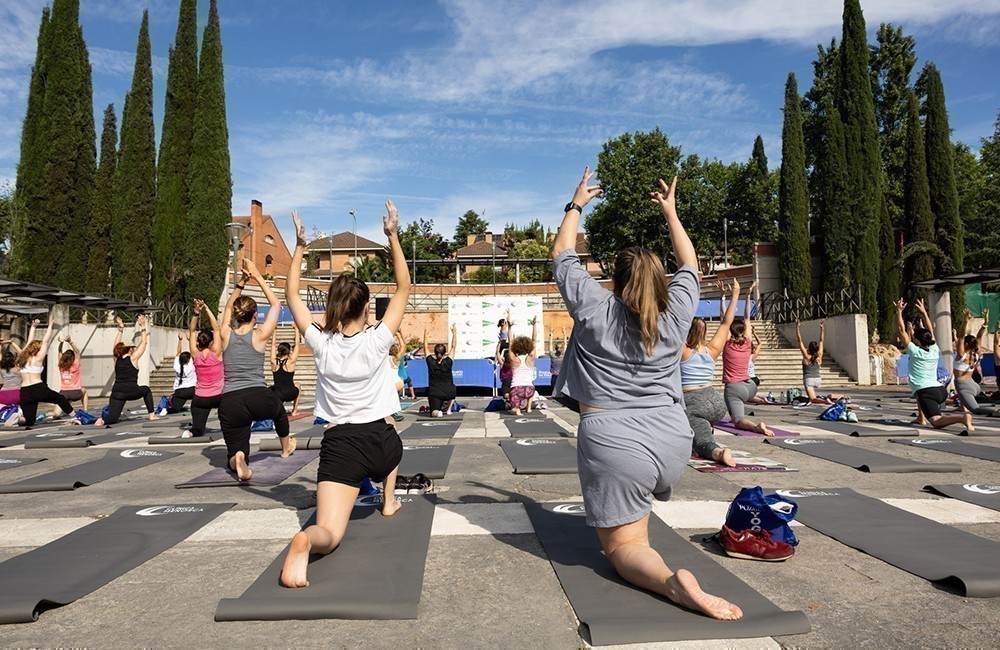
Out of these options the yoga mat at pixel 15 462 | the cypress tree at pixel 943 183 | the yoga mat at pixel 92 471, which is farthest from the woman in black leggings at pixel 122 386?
the cypress tree at pixel 943 183

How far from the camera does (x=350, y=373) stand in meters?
3.83

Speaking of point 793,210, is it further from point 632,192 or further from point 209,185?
point 209,185

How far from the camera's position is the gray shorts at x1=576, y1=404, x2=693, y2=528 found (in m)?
2.99

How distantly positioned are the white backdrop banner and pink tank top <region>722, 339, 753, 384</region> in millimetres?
12451

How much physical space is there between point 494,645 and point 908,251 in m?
30.7

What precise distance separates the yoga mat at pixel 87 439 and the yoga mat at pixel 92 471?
941mm

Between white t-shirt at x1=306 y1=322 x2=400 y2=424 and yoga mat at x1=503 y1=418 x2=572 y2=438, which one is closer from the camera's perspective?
white t-shirt at x1=306 y1=322 x2=400 y2=424

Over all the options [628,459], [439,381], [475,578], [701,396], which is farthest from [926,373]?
[475,578]

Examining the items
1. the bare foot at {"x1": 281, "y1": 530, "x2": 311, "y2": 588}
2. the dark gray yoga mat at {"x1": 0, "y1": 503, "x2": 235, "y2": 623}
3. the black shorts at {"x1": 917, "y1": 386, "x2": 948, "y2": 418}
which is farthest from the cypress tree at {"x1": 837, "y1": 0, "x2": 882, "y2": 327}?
the bare foot at {"x1": 281, "y1": 530, "x2": 311, "y2": 588}

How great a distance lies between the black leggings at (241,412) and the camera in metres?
5.87

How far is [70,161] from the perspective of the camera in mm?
26484

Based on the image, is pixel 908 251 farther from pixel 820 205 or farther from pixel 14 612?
pixel 14 612

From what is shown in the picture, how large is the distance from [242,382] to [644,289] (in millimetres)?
4409

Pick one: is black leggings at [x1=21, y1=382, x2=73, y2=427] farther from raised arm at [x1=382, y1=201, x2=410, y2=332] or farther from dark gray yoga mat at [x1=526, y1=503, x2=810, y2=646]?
dark gray yoga mat at [x1=526, y1=503, x2=810, y2=646]
